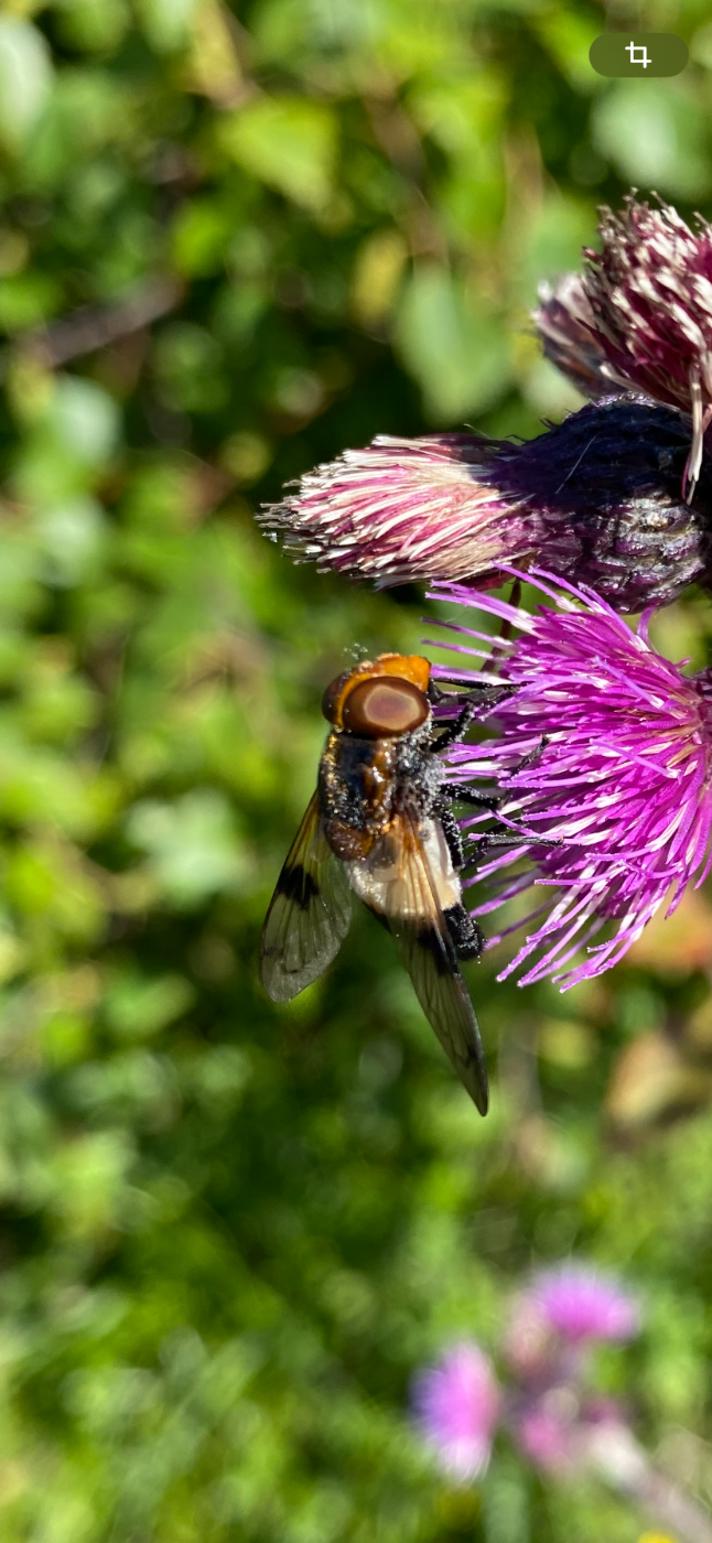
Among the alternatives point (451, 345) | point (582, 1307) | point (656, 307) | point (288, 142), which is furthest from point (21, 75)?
point (582, 1307)

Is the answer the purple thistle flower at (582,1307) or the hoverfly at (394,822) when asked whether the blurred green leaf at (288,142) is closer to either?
the hoverfly at (394,822)

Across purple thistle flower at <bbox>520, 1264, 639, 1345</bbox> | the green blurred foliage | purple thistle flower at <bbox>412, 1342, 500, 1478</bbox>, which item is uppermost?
the green blurred foliage

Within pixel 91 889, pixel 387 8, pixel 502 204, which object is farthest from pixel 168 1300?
pixel 387 8

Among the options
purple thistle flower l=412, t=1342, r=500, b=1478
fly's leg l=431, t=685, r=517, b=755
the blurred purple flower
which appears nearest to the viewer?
fly's leg l=431, t=685, r=517, b=755

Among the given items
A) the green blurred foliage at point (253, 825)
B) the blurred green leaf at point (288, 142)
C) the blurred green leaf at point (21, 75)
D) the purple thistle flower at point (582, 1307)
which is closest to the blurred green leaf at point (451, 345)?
the green blurred foliage at point (253, 825)

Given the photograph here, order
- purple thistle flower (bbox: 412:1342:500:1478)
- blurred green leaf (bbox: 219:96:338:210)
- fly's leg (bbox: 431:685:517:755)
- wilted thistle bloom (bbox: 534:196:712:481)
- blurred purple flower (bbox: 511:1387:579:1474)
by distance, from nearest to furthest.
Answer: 1. wilted thistle bloom (bbox: 534:196:712:481)
2. fly's leg (bbox: 431:685:517:755)
3. blurred green leaf (bbox: 219:96:338:210)
4. blurred purple flower (bbox: 511:1387:579:1474)
5. purple thistle flower (bbox: 412:1342:500:1478)

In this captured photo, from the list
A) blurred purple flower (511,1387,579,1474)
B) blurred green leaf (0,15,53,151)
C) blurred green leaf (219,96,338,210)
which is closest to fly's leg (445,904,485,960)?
blurred green leaf (219,96,338,210)

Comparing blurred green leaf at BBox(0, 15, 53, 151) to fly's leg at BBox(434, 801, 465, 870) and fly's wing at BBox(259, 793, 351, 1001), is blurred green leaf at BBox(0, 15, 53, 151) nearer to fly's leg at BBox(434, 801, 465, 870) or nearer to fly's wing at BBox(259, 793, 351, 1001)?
fly's wing at BBox(259, 793, 351, 1001)

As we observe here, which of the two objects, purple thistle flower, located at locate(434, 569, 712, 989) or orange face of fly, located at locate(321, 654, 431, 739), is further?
orange face of fly, located at locate(321, 654, 431, 739)

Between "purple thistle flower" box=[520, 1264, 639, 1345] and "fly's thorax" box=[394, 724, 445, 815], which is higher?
"fly's thorax" box=[394, 724, 445, 815]
